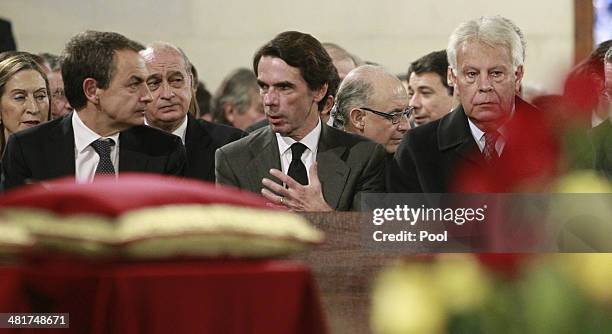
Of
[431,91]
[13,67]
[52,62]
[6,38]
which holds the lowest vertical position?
[13,67]

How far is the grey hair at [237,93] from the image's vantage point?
20.9 feet

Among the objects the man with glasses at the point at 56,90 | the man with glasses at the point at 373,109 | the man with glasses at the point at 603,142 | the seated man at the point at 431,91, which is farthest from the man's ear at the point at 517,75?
the man with glasses at the point at 603,142

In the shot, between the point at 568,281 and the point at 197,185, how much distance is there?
0.52m

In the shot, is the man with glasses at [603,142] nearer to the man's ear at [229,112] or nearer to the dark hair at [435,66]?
the dark hair at [435,66]

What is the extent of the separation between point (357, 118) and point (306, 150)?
0.75 meters

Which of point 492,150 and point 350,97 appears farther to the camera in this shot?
point 350,97

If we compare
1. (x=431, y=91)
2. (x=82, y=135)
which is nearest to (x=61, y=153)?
(x=82, y=135)

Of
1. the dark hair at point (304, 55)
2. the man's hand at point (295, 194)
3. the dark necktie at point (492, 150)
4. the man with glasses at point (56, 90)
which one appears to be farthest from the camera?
the man with glasses at point (56, 90)

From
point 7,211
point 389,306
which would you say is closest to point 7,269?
point 7,211

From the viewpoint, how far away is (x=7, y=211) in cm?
104

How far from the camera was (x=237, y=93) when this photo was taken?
6.44 meters

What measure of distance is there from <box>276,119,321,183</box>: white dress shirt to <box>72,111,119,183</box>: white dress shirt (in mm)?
513

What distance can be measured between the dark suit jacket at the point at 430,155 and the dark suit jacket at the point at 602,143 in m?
1.90

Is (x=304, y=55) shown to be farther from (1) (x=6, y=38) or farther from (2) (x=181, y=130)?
(1) (x=6, y=38)
